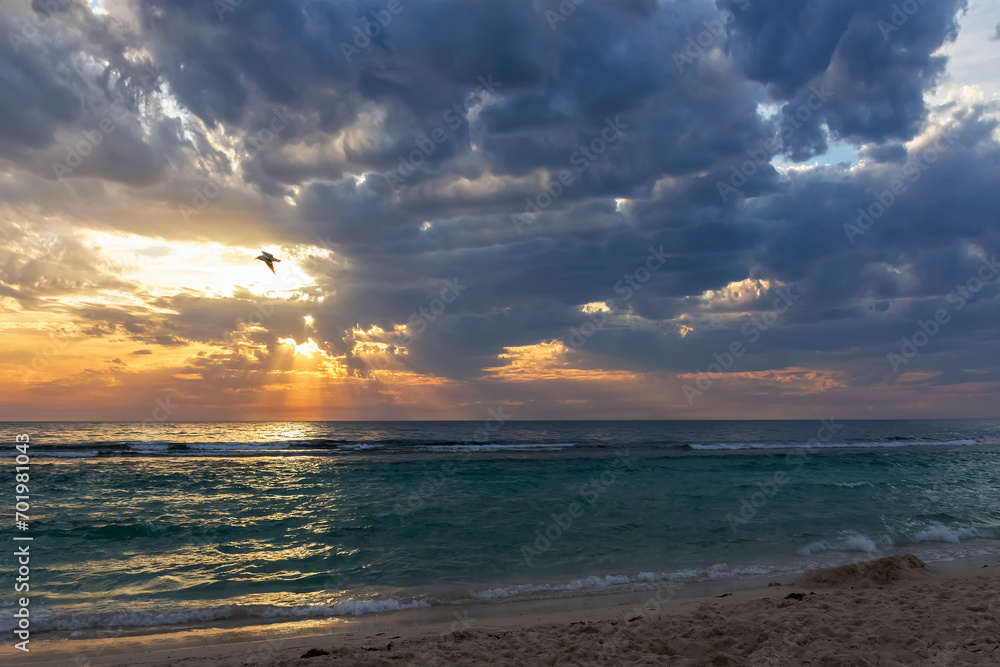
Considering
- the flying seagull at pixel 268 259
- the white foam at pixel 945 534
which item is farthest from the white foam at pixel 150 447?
the white foam at pixel 945 534

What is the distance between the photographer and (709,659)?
645 cm

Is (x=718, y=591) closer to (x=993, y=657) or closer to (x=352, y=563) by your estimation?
(x=993, y=657)

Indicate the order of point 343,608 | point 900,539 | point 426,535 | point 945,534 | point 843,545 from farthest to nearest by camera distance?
point 945,534, point 426,535, point 900,539, point 843,545, point 343,608

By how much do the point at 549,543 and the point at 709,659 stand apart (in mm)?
7729

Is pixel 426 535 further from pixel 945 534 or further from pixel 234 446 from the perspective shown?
pixel 234 446

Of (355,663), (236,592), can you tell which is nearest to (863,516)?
(355,663)

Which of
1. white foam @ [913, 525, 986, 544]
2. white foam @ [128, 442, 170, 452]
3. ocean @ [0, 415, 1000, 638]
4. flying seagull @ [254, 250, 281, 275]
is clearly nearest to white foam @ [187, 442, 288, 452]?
white foam @ [128, 442, 170, 452]

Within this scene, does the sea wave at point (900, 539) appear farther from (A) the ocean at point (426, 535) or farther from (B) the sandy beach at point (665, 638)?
(B) the sandy beach at point (665, 638)

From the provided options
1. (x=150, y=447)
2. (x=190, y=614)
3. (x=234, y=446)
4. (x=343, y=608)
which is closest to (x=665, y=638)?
(x=343, y=608)

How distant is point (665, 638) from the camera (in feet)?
23.3

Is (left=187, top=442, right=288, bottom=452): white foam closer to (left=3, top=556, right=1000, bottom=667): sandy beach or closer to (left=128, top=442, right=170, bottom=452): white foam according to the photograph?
(left=128, top=442, right=170, bottom=452): white foam

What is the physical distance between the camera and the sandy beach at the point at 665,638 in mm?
6457

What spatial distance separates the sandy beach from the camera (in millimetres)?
6457

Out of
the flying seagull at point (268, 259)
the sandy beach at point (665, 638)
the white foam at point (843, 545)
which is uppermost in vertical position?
the flying seagull at point (268, 259)
